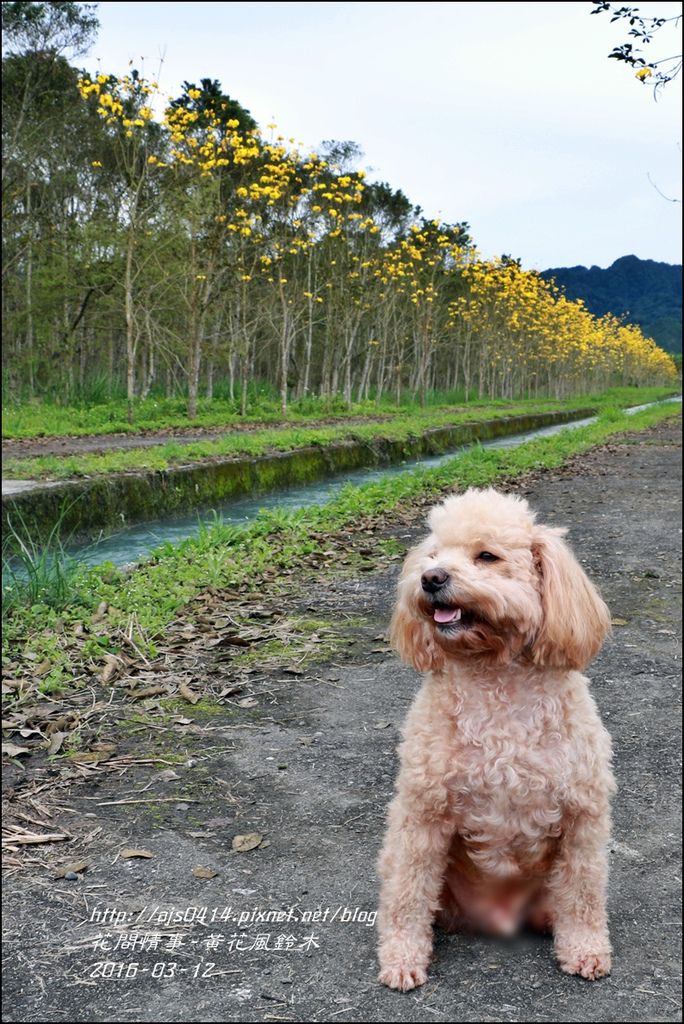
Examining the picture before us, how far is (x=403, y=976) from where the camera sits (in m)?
2.41

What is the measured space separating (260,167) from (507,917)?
2555 centimetres

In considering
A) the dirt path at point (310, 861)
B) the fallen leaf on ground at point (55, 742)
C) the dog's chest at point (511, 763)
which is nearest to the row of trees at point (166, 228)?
the dirt path at point (310, 861)

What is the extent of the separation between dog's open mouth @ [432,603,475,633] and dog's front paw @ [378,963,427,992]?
1.05 m

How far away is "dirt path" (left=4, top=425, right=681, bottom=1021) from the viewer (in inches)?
95.3

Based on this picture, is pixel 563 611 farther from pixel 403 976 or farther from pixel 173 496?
pixel 173 496

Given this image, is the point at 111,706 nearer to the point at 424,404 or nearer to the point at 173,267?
the point at 424,404

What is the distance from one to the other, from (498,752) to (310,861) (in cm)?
139

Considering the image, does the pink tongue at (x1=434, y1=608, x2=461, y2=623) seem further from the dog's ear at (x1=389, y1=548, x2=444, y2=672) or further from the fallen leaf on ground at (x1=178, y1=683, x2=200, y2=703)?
the fallen leaf on ground at (x1=178, y1=683, x2=200, y2=703)

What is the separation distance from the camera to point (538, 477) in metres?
4.99

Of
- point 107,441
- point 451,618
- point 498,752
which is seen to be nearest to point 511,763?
point 498,752

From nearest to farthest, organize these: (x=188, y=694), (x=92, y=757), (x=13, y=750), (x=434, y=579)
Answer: (x=434, y=579)
(x=92, y=757)
(x=13, y=750)
(x=188, y=694)

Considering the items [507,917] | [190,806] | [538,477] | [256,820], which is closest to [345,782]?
[256,820]

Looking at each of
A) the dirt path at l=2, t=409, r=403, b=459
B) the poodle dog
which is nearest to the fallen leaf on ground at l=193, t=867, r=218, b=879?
the poodle dog

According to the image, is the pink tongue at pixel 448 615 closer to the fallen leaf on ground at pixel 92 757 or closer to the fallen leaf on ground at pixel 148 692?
the fallen leaf on ground at pixel 92 757
